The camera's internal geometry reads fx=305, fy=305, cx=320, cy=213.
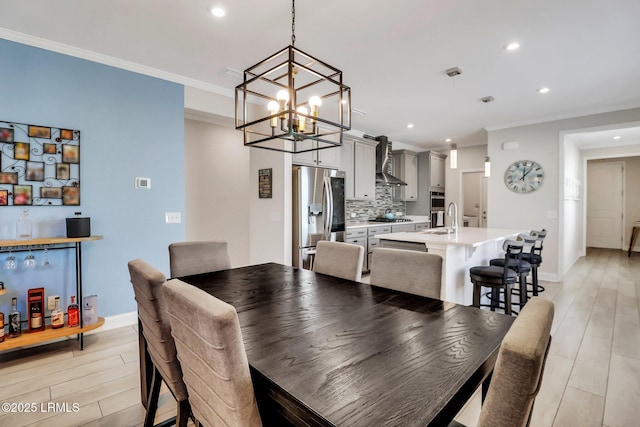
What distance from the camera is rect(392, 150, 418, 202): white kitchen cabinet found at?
6.73 m

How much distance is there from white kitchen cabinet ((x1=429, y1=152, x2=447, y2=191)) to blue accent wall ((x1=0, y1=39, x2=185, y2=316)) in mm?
5409

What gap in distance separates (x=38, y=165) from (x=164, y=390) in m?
2.20

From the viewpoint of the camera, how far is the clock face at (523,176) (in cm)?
512

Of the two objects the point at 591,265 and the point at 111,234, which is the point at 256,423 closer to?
the point at 111,234

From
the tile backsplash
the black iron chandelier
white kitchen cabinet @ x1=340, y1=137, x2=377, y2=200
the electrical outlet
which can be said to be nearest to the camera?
the black iron chandelier

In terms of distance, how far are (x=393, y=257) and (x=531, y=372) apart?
1.32 m

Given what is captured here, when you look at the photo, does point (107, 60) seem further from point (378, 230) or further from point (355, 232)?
point (378, 230)

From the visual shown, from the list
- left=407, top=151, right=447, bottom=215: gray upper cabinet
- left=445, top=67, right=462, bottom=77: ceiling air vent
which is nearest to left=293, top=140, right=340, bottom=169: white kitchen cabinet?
left=445, top=67, right=462, bottom=77: ceiling air vent

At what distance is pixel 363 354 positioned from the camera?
1044 millimetres

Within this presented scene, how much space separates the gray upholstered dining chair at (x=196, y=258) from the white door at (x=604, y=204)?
10.1 meters

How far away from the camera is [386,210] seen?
6914 mm

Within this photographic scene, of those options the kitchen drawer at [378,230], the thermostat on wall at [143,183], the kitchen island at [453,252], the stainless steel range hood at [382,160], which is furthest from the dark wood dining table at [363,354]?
the stainless steel range hood at [382,160]

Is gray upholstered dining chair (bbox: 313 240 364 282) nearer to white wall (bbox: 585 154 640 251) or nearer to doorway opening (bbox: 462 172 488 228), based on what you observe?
doorway opening (bbox: 462 172 488 228)

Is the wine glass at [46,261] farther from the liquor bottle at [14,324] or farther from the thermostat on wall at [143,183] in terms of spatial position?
the thermostat on wall at [143,183]
